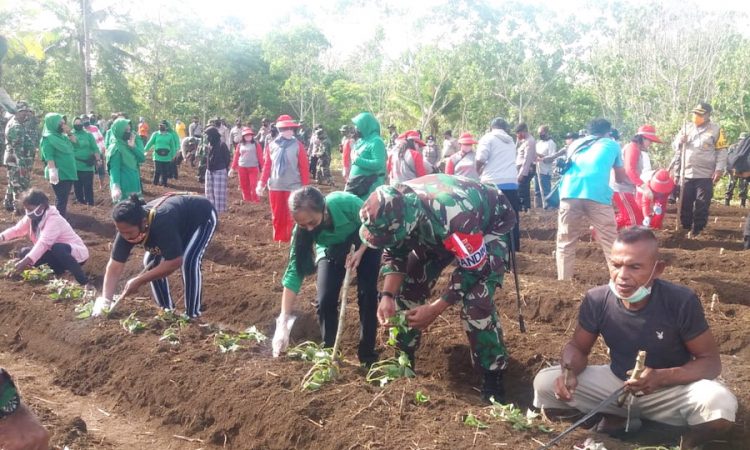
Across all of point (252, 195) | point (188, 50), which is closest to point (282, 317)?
point (252, 195)

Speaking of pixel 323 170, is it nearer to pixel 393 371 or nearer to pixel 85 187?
pixel 85 187

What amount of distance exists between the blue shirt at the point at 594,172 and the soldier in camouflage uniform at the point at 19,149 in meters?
8.48

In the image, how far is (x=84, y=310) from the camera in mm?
5375

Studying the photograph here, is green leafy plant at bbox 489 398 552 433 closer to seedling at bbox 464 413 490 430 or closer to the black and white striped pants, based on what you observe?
seedling at bbox 464 413 490 430

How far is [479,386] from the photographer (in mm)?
4809

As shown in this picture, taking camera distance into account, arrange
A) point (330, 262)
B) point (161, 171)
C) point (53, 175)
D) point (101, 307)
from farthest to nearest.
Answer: point (161, 171), point (53, 175), point (101, 307), point (330, 262)

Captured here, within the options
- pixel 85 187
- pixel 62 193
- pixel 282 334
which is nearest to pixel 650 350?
pixel 282 334

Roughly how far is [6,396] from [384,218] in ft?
5.94

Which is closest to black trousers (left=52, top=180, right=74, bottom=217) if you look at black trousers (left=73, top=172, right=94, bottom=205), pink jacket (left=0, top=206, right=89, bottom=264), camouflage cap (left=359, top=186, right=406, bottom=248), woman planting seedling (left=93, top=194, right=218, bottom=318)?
black trousers (left=73, top=172, right=94, bottom=205)

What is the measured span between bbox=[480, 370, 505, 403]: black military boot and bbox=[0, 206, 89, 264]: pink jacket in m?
4.78

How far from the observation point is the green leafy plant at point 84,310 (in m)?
5.27

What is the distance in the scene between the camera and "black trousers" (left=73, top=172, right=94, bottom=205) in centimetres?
1179

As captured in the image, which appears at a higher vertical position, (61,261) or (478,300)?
(478,300)

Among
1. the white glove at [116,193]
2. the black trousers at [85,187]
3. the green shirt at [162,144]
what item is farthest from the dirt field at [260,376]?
the green shirt at [162,144]
